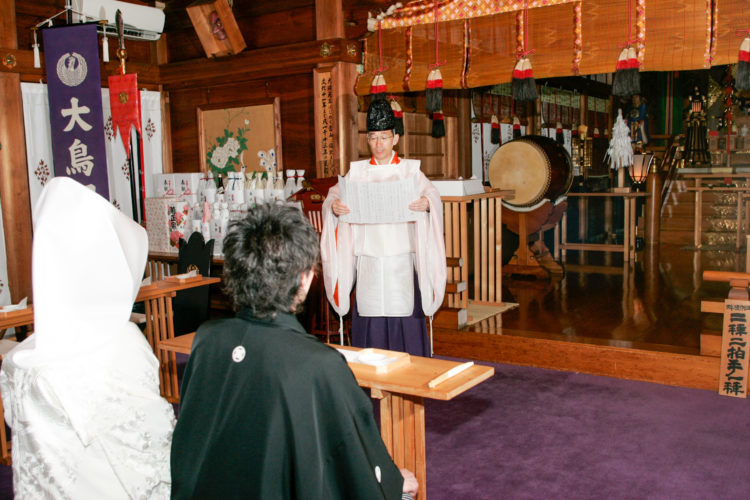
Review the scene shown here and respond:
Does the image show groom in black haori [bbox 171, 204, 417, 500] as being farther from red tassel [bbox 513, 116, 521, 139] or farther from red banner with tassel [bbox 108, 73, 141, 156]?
red tassel [bbox 513, 116, 521, 139]

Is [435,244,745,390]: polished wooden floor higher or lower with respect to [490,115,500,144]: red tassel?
lower

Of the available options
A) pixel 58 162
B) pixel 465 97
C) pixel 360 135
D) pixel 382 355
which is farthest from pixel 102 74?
pixel 382 355

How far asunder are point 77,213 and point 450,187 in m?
3.98

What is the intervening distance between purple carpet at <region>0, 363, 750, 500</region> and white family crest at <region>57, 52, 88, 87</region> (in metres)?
3.40

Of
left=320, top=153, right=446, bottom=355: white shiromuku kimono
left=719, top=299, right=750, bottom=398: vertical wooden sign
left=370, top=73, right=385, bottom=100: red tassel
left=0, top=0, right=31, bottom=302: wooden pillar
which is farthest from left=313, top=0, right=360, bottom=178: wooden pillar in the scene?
left=719, top=299, right=750, bottom=398: vertical wooden sign

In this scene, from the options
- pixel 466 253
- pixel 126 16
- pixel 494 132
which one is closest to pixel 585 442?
pixel 466 253

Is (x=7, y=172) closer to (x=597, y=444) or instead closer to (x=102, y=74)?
(x=102, y=74)

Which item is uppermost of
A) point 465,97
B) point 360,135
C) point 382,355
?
point 465,97

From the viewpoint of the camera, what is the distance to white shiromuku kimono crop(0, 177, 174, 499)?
189cm

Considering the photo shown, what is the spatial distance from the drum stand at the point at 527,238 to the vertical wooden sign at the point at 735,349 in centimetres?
321

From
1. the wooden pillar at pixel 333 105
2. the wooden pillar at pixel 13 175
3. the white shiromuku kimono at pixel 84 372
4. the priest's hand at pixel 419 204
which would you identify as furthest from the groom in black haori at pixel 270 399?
the wooden pillar at pixel 13 175

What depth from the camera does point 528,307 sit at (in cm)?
593

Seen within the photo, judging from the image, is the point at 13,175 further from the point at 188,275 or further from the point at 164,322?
the point at 164,322

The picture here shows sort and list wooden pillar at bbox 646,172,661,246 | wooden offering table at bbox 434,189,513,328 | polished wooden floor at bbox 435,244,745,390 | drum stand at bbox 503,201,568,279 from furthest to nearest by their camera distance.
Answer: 1. wooden pillar at bbox 646,172,661,246
2. drum stand at bbox 503,201,568,279
3. wooden offering table at bbox 434,189,513,328
4. polished wooden floor at bbox 435,244,745,390
